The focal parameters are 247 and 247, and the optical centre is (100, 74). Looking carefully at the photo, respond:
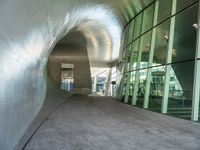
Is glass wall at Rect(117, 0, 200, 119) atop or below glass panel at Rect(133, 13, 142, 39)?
below

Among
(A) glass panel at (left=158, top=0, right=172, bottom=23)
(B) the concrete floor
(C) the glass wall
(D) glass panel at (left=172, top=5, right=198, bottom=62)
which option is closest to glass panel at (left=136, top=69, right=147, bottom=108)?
(C) the glass wall

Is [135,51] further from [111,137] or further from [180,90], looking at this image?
[111,137]

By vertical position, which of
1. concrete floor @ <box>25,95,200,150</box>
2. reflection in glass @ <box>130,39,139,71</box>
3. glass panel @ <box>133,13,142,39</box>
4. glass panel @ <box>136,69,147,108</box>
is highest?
glass panel @ <box>133,13,142,39</box>

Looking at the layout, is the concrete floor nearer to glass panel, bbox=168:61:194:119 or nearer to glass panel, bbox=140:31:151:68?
glass panel, bbox=168:61:194:119

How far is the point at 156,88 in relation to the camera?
12.0 m

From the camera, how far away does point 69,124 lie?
7.02 m

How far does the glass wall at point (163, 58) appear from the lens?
34.8 feet

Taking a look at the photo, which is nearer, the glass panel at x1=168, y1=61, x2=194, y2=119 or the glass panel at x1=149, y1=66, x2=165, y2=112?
the glass panel at x1=168, y1=61, x2=194, y2=119

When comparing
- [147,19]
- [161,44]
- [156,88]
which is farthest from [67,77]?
[156,88]

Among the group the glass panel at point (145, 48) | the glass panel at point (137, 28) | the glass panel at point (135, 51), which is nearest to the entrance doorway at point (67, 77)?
the glass panel at point (135, 51)

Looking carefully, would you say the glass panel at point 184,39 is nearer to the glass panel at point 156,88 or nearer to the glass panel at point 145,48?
the glass panel at point 145,48

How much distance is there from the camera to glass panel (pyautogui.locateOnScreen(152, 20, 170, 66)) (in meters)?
12.8

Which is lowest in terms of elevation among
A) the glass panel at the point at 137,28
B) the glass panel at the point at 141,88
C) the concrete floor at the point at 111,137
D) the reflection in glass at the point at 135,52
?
the concrete floor at the point at 111,137

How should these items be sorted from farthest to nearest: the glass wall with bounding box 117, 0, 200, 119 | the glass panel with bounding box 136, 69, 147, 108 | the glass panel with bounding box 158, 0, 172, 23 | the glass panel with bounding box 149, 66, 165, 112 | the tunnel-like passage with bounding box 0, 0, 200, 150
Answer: the glass panel with bounding box 136, 69, 147, 108 < the glass panel with bounding box 158, 0, 172, 23 < the glass panel with bounding box 149, 66, 165, 112 < the glass wall with bounding box 117, 0, 200, 119 < the tunnel-like passage with bounding box 0, 0, 200, 150
